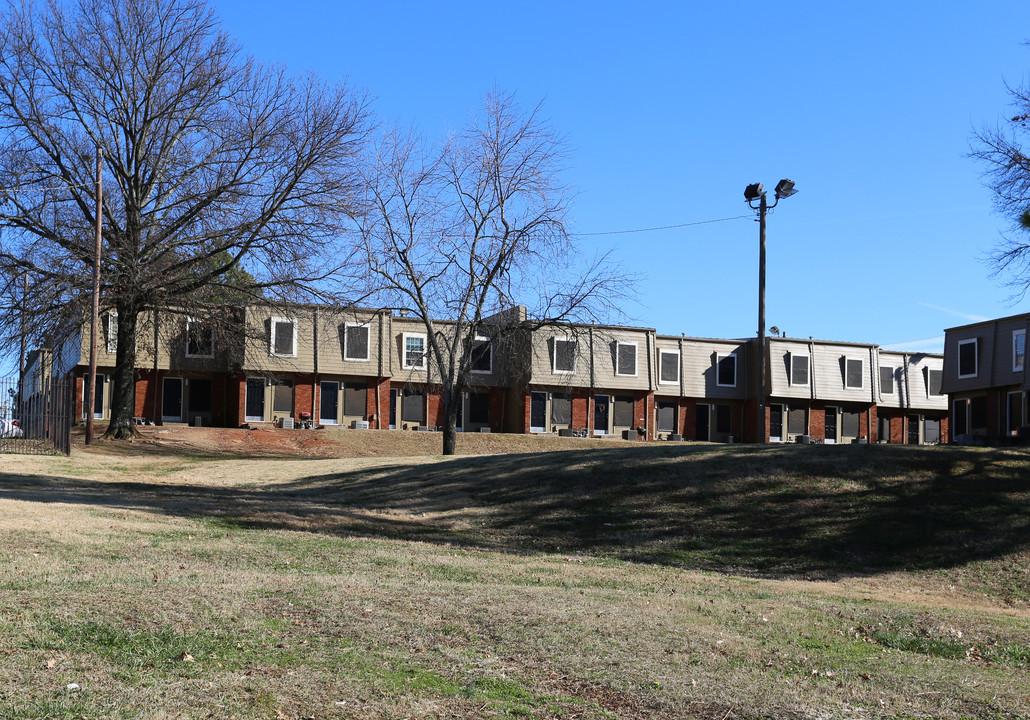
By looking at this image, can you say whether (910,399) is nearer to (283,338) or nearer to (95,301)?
(283,338)

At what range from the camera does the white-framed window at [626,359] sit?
4850cm

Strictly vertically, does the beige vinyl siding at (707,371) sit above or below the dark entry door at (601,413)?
above

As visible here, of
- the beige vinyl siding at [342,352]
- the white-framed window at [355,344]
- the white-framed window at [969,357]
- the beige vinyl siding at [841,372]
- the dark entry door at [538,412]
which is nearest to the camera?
the white-framed window at [969,357]

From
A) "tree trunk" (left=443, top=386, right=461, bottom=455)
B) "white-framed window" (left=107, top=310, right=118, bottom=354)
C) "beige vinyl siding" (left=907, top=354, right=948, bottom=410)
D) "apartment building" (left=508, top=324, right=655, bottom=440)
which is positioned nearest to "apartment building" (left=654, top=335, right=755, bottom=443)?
"apartment building" (left=508, top=324, right=655, bottom=440)

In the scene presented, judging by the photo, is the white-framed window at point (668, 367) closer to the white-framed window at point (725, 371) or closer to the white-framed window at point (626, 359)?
the white-framed window at point (626, 359)

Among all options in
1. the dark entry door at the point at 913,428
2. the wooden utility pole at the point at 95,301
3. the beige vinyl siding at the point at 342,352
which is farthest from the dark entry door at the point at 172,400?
the dark entry door at the point at 913,428

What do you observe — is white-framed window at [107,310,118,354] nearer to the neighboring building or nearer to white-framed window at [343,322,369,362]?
white-framed window at [343,322,369,362]

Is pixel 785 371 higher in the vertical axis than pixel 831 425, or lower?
higher

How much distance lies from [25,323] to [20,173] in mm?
4603

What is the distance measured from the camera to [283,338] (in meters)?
44.3

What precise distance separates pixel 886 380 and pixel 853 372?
7.75 ft

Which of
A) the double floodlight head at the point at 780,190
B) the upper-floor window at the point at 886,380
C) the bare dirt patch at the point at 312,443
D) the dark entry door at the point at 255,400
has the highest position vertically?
the double floodlight head at the point at 780,190

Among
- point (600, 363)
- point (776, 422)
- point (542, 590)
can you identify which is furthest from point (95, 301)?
point (776, 422)

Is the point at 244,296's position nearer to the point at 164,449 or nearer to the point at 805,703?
the point at 164,449
